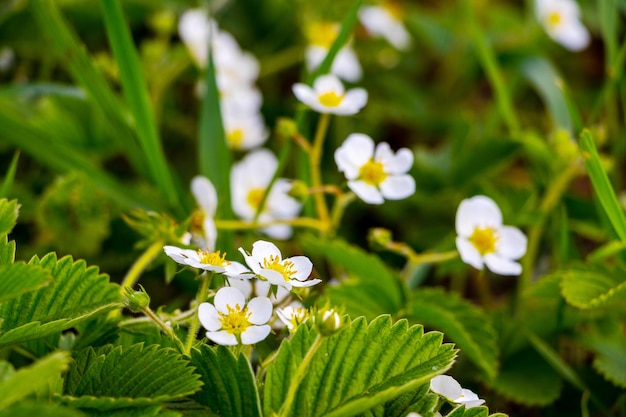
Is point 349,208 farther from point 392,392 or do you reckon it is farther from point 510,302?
point 392,392

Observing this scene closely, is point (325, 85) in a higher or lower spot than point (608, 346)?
higher

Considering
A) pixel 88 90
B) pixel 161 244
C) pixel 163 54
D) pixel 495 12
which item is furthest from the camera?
pixel 495 12

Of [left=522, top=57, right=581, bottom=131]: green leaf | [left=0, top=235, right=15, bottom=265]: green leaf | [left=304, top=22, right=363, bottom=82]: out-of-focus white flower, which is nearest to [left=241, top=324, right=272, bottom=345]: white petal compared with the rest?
[left=0, top=235, right=15, bottom=265]: green leaf

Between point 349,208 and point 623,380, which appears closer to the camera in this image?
point 623,380

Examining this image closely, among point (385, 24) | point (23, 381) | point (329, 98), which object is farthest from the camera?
point (385, 24)

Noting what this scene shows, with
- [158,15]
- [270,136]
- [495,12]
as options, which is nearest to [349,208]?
[270,136]

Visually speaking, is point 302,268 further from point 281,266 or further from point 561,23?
point 561,23

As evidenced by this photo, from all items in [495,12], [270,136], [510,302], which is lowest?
[510,302]

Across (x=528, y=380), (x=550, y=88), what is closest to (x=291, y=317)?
(x=528, y=380)
